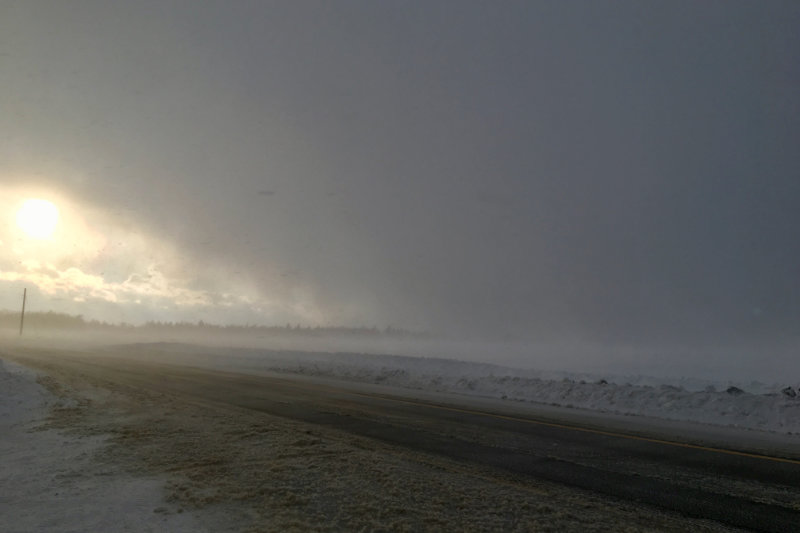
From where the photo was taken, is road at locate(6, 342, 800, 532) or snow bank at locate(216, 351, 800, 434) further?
snow bank at locate(216, 351, 800, 434)

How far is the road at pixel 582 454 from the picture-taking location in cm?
636

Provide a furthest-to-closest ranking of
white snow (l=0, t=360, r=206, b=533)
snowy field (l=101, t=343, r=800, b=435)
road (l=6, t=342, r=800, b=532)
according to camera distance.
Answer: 1. snowy field (l=101, t=343, r=800, b=435)
2. road (l=6, t=342, r=800, b=532)
3. white snow (l=0, t=360, r=206, b=533)

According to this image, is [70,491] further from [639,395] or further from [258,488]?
[639,395]

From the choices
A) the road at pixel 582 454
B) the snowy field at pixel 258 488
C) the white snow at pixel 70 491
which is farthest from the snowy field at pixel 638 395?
the white snow at pixel 70 491

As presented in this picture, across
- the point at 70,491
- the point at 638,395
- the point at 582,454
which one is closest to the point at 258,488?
the point at 70,491

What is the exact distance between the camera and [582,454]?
9.04m

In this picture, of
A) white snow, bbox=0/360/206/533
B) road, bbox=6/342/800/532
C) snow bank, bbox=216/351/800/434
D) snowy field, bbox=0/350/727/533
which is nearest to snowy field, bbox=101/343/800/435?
snow bank, bbox=216/351/800/434

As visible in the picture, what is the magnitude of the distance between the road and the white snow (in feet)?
15.1

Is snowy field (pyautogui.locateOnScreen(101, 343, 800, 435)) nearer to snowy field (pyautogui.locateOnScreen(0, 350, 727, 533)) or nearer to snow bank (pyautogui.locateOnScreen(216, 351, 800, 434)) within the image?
snow bank (pyautogui.locateOnScreen(216, 351, 800, 434))

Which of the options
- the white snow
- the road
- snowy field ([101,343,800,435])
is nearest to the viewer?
the white snow

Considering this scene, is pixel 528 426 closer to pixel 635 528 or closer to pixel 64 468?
pixel 635 528

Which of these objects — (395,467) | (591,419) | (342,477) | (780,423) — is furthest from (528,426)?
(780,423)

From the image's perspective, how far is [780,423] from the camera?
576 inches

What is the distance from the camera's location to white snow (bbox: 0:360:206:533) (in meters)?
5.30
